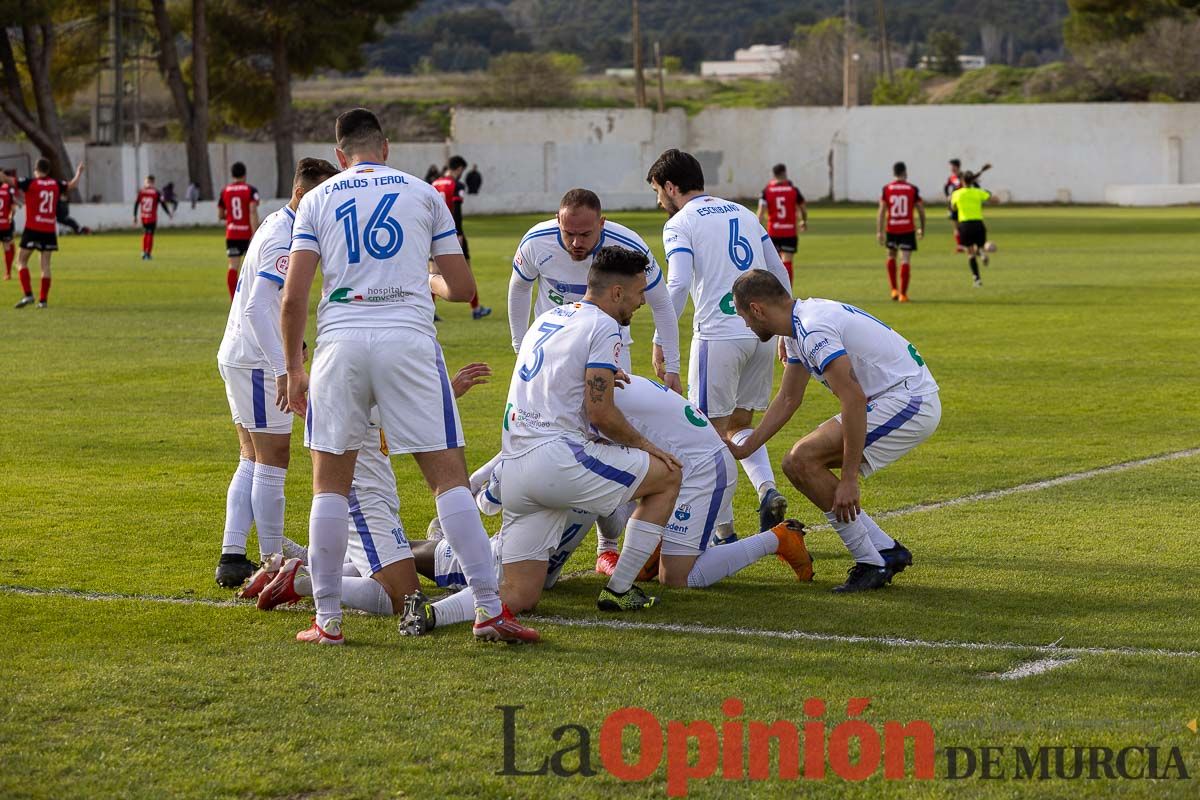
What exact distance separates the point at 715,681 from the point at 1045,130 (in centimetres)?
6192

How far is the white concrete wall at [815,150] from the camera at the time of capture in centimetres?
6150

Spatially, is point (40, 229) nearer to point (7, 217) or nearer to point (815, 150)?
point (7, 217)

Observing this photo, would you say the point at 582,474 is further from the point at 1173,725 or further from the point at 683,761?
the point at 1173,725

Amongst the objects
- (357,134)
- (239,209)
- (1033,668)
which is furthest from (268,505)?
(239,209)

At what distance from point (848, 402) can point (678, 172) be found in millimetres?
2103

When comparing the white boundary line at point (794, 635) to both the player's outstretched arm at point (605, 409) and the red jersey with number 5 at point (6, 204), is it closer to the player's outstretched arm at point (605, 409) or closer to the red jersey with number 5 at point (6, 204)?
the player's outstretched arm at point (605, 409)

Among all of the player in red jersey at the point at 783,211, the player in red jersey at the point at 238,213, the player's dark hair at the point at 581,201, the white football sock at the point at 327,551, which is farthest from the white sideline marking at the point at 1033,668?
the player in red jersey at the point at 238,213

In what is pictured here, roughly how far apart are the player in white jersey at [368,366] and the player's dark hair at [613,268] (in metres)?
0.82

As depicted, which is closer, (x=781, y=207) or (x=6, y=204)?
(x=781, y=207)

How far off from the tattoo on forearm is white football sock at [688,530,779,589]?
109 centimetres

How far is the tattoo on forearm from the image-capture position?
6262mm

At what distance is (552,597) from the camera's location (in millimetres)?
6785

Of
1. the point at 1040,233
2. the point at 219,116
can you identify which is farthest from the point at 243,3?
the point at 1040,233

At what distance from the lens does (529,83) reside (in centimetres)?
8288
